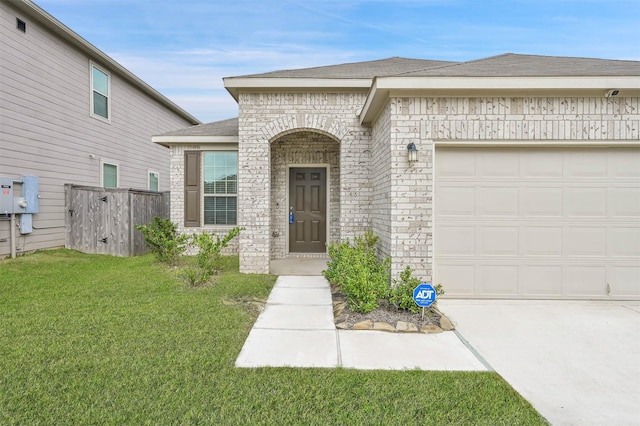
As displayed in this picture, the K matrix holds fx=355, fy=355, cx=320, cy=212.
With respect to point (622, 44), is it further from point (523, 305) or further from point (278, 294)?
point (278, 294)

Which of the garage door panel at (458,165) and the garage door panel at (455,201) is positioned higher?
the garage door panel at (458,165)

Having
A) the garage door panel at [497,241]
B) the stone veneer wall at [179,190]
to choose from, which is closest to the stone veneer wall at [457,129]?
the garage door panel at [497,241]

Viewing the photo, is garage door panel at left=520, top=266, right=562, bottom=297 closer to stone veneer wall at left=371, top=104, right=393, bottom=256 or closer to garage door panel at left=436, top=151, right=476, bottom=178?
garage door panel at left=436, top=151, right=476, bottom=178

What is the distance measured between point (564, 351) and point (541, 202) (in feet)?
7.50

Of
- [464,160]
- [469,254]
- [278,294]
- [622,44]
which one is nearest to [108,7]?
[278,294]

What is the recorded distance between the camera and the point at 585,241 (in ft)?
16.1

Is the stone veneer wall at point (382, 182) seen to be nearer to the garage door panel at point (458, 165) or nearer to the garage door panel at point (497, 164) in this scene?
the garage door panel at point (458, 165)

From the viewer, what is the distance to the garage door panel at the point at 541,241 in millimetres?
4902

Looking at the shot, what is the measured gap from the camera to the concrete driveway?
2457mm

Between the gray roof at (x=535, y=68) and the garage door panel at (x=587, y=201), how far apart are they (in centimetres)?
149

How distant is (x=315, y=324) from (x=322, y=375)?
1.29 m

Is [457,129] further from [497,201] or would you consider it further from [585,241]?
[585,241]

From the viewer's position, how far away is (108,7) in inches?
428

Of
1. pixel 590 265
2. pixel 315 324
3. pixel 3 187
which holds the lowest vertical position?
pixel 315 324
